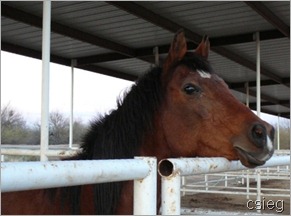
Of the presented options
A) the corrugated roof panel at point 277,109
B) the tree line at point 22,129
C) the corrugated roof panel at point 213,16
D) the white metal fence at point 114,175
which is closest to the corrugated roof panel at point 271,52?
the corrugated roof panel at point 213,16

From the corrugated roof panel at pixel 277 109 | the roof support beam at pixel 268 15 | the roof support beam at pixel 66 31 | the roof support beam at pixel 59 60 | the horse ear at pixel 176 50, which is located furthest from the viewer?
the corrugated roof panel at pixel 277 109

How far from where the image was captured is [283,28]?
6355mm

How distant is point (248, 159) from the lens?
6.82 feet

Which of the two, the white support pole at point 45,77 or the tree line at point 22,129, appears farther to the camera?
the tree line at point 22,129

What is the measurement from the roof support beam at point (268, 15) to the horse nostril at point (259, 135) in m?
3.71

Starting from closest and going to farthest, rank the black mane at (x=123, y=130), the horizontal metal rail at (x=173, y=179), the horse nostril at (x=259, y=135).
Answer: the horizontal metal rail at (x=173, y=179), the black mane at (x=123, y=130), the horse nostril at (x=259, y=135)

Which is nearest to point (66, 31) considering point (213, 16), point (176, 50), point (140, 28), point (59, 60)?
point (140, 28)

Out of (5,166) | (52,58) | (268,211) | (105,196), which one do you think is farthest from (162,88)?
(52,58)

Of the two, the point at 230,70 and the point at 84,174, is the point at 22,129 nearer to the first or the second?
the point at 230,70

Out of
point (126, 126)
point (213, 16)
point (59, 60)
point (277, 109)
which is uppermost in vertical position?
point (213, 16)

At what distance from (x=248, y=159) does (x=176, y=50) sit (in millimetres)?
852

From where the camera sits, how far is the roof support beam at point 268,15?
5.44 meters

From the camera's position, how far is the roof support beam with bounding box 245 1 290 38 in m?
5.44

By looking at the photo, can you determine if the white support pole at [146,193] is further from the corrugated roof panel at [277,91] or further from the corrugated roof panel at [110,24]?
the corrugated roof panel at [277,91]
